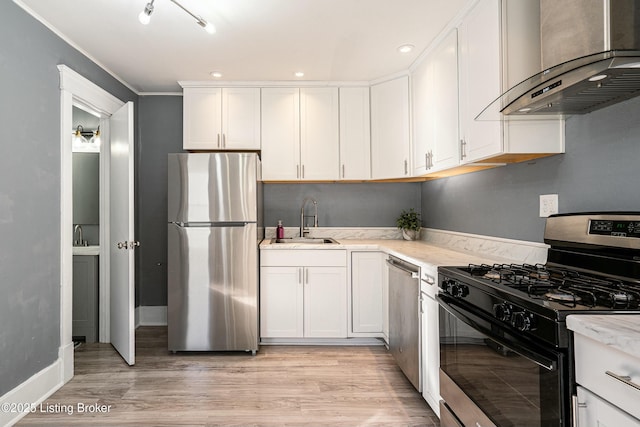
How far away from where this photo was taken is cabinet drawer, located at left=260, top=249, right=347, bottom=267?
3.30 m

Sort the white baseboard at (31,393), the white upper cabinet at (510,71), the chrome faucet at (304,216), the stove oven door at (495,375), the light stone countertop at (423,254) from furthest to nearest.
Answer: the chrome faucet at (304,216), the light stone countertop at (423,254), the white baseboard at (31,393), the white upper cabinet at (510,71), the stove oven door at (495,375)

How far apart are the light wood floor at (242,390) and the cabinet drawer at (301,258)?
732 millimetres

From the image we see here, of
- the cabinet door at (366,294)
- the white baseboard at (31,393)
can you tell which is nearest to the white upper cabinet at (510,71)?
the cabinet door at (366,294)

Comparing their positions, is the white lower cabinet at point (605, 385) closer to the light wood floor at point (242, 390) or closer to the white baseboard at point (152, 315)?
the light wood floor at point (242, 390)

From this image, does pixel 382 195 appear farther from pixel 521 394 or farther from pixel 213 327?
pixel 521 394

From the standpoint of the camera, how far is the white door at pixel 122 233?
2.91 metres

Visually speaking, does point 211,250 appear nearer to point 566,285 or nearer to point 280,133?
point 280,133

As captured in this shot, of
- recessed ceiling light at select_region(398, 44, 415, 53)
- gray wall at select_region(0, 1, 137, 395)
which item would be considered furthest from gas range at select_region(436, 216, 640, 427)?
gray wall at select_region(0, 1, 137, 395)

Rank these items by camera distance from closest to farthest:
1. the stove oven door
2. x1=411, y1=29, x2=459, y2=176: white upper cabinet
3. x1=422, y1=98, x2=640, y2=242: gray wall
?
the stove oven door < x1=422, y1=98, x2=640, y2=242: gray wall < x1=411, y1=29, x2=459, y2=176: white upper cabinet

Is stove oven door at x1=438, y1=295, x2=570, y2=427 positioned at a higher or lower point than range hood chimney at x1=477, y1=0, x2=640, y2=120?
lower

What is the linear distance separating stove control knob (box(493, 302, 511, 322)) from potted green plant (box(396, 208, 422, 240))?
2379 mm

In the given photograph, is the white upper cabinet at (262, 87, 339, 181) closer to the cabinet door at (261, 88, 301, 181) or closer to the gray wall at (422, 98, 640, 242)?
the cabinet door at (261, 88, 301, 181)

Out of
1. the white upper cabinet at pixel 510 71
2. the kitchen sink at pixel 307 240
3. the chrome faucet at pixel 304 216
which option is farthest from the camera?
the chrome faucet at pixel 304 216

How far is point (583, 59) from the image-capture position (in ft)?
4.18
